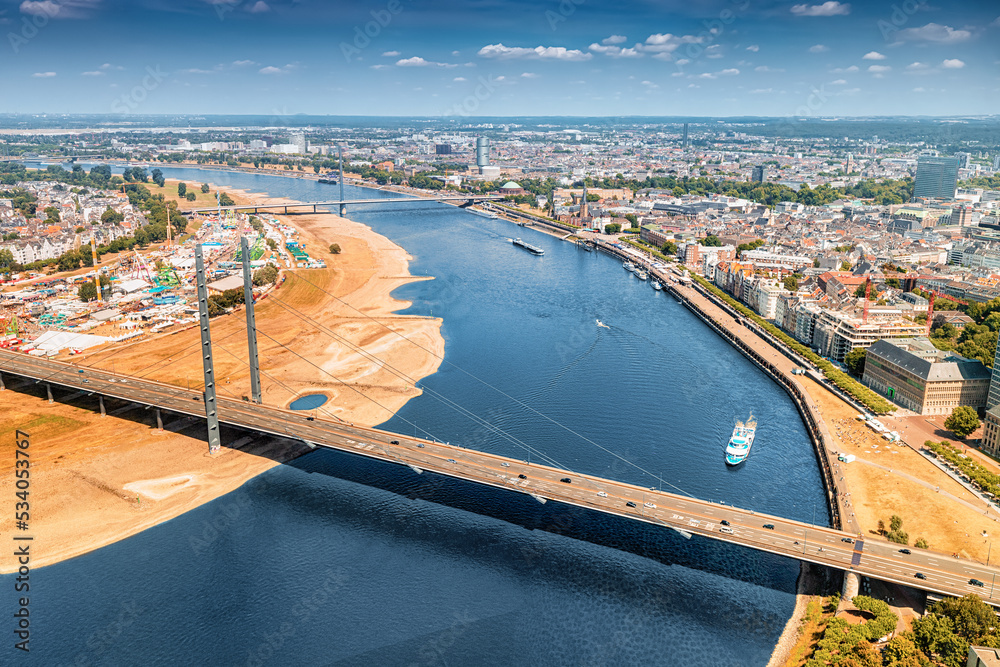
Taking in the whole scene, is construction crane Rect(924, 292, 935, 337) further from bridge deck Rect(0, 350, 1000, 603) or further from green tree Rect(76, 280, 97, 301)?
green tree Rect(76, 280, 97, 301)

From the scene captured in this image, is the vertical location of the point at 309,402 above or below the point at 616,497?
below

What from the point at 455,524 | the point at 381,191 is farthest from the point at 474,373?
the point at 381,191

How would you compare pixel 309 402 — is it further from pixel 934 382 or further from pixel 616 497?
pixel 934 382

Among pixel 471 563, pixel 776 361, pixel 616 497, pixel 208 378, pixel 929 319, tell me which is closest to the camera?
pixel 471 563

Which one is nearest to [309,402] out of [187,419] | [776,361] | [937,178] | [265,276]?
[187,419]

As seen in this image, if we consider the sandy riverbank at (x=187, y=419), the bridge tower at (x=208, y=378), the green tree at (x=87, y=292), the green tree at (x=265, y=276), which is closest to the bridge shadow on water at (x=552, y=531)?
the bridge tower at (x=208, y=378)

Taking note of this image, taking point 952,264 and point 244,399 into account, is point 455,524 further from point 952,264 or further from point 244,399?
point 952,264

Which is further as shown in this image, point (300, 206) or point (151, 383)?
point (300, 206)

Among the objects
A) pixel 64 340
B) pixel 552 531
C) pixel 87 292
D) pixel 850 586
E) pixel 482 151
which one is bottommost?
pixel 552 531

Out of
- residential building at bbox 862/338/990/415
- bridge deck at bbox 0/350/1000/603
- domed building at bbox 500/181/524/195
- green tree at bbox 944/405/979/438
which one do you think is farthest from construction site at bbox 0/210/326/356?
domed building at bbox 500/181/524/195
